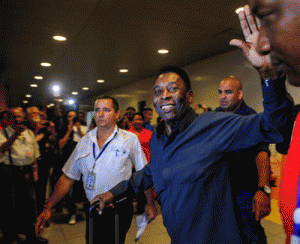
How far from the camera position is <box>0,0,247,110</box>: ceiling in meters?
3.69

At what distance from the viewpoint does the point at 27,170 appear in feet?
11.8

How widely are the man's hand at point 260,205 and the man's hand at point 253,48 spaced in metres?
1.22

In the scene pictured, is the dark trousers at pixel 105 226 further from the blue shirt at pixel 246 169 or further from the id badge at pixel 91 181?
the blue shirt at pixel 246 169

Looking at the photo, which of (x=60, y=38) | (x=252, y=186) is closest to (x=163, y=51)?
(x=60, y=38)

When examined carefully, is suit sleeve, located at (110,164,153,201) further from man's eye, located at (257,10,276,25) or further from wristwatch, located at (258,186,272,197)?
man's eye, located at (257,10,276,25)

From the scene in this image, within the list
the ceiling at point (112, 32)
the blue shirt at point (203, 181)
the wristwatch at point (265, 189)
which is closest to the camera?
Answer: the blue shirt at point (203, 181)

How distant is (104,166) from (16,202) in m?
2.27

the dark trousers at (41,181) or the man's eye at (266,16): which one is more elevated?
the man's eye at (266,16)

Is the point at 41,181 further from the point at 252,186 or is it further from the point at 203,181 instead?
the point at 203,181

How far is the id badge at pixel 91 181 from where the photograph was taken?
207 cm

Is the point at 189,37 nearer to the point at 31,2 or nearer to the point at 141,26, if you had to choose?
the point at 141,26

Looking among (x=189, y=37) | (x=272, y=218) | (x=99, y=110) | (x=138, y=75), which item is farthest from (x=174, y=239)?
(x=138, y=75)

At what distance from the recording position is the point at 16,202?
3414mm

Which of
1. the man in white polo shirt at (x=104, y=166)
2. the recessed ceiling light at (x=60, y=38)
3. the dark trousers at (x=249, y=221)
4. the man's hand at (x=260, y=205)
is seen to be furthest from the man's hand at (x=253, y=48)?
the recessed ceiling light at (x=60, y=38)
